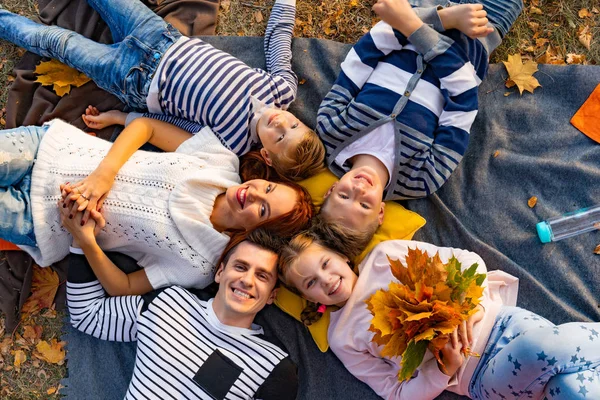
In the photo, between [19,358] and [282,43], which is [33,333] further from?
[282,43]

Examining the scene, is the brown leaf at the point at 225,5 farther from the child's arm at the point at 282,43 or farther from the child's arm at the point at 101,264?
the child's arm at the point at 101,264

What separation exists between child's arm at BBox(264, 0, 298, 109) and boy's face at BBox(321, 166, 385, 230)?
2.75 feet

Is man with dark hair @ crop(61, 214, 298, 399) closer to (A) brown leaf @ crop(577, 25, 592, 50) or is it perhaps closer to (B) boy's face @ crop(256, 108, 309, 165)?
(B) boy's face @ crop(256, 108, 309, 165)

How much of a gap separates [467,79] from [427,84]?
10.0 inches

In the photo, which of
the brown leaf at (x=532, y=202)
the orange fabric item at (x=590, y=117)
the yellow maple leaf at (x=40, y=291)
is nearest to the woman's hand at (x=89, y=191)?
the yellow maple leaf at (x=40, y=291)

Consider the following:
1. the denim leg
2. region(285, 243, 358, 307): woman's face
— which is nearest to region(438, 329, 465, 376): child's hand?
region(285, 243, 358, 307): woman's face

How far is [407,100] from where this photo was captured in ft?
10.4

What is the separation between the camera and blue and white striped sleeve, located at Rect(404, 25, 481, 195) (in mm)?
3100

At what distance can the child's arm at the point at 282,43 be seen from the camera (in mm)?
3418

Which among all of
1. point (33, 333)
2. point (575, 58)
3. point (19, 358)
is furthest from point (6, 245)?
point (575, 58)

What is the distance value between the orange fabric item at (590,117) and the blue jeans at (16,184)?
12.1ft

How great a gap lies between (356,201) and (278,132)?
2.21ft

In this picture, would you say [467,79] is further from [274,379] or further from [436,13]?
[274,379]

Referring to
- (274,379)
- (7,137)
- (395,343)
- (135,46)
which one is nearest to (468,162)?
(395,343)
